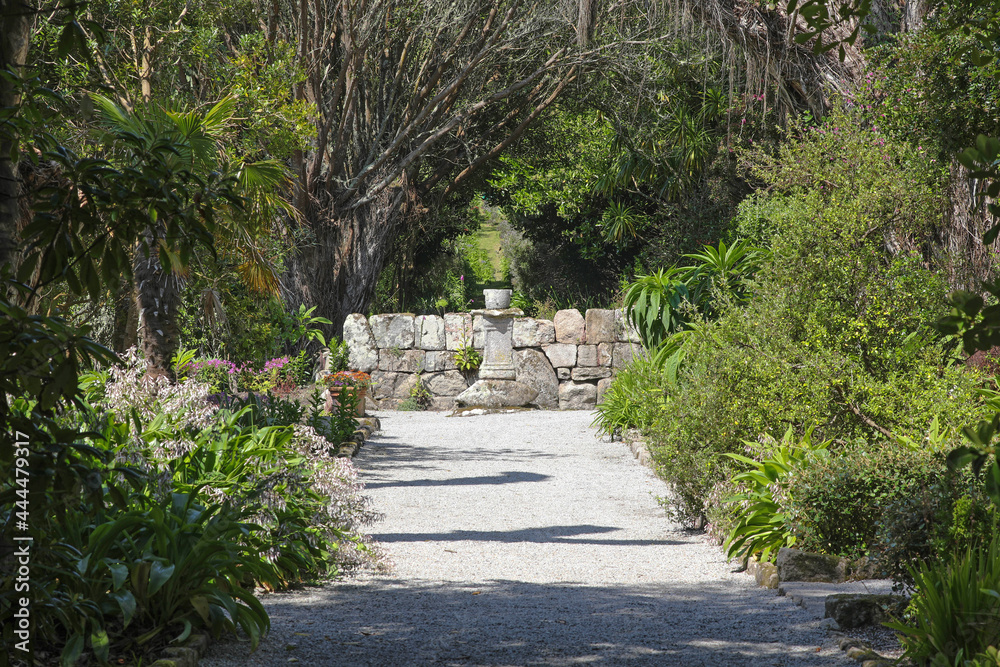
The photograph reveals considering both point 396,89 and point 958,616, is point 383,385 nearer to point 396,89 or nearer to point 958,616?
point 396,89

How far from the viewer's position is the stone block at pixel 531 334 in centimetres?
1396

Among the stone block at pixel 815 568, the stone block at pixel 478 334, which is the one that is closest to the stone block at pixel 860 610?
the stone block at pixel 815 568

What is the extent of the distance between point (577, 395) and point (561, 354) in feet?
2.40

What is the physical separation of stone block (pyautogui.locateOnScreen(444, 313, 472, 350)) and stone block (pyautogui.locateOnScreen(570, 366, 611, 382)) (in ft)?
6.06

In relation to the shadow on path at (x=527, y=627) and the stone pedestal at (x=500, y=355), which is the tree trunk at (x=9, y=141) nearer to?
the shadow on path at (x=527, y=627)

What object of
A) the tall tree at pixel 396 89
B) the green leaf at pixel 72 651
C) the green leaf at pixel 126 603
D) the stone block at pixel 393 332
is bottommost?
the green leaf at pixel 72 651

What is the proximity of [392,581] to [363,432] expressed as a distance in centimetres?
577

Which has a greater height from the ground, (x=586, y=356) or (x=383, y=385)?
(x=586, y=356)

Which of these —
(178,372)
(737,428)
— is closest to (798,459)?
(737,428)

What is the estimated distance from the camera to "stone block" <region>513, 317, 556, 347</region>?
13961 mm

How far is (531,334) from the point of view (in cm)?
1398

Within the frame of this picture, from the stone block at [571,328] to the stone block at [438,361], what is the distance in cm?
181

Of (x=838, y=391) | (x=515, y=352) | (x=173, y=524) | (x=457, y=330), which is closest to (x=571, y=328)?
(x=515, y=352)

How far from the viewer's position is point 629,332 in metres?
13.8
